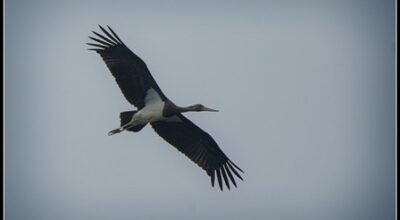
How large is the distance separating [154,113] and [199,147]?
3.62 feet

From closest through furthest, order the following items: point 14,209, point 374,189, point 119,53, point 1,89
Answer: point 1,89
point 119,53
point 14,209
point 374,189

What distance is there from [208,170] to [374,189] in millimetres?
12384

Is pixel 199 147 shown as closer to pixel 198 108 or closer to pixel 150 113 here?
pixel 198 108

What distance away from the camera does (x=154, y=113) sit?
11312 mm

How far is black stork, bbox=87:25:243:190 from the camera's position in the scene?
11.1 metres

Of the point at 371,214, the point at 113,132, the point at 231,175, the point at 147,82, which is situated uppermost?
the point at 147,82

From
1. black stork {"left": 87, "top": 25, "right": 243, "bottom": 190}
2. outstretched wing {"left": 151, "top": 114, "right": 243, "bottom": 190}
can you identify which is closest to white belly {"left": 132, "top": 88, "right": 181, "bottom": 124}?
black stork {"left": 87, "top": 25, "right": 243, "bottom": 190}

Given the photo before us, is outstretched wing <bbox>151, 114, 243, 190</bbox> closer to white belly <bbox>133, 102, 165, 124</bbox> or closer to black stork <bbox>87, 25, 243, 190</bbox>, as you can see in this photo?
black stork <bbox>87, 25, 243, 190</bbox>

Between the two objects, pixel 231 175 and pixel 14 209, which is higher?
pixel 231 175

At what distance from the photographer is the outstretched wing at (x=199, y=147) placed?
38.5ft

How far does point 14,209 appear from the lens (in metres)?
21.0

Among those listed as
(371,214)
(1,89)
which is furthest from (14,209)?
(1,89)

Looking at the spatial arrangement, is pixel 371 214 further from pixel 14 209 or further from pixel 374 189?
pixel 14 209

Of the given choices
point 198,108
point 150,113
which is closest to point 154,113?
point 150,113
